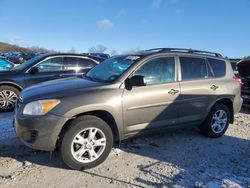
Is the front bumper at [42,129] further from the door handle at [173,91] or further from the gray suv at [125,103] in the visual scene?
the door handle at [173,91]

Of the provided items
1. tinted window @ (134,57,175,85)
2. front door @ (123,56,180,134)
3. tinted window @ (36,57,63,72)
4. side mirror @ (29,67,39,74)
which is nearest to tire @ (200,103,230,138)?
front door @ (123,56,180,134)

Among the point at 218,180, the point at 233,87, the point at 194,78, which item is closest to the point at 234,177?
the point at 218,180

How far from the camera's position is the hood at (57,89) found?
453 centimetres

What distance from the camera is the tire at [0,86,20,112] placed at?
8195 mm

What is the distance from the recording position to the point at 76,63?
9227 millimetres

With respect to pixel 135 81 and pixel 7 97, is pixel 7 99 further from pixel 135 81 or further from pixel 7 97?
pixel 135 81

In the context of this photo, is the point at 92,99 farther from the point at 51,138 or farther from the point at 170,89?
the point at 170,89

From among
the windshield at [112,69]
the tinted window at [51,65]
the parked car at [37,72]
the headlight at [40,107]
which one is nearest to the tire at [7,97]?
the parked car at [37,72]

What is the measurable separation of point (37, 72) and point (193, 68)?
14.5ft

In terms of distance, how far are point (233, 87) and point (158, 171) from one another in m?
2.85

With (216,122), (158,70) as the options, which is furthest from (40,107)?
(216,122)

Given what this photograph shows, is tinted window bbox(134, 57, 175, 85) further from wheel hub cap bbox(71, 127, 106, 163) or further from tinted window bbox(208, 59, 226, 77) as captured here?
wheel hub cap bbox(71, 127, 106, 163)

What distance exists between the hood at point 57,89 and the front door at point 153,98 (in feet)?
1.90

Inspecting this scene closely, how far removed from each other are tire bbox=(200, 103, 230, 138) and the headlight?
3203 mm
